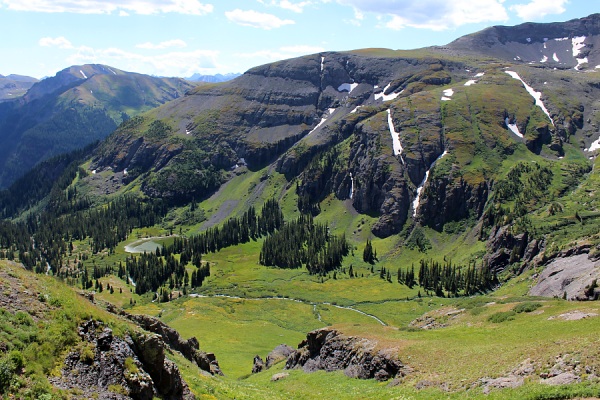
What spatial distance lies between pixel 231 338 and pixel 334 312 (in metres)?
37.4

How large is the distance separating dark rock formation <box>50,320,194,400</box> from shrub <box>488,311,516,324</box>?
43.4 meters

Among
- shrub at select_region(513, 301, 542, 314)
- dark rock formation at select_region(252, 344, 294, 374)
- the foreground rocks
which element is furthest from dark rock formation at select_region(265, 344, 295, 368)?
the foreground rocks

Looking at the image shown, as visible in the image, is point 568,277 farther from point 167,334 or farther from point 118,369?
point 118,369

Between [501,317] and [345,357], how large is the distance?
21.4 metres

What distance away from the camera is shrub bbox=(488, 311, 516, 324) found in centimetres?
5849

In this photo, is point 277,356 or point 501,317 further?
point 277,356

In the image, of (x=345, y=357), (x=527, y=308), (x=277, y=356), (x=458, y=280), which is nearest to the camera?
(x=345, y=357)

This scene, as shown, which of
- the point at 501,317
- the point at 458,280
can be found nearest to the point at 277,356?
the point at 501,317

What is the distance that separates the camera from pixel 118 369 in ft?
87.0

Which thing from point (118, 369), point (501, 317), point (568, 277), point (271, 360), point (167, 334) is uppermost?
point (118, 369)

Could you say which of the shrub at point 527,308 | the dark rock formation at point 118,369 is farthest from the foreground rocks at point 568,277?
the dark rock formation at point 118,369

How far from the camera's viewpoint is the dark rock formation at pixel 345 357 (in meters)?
46.7

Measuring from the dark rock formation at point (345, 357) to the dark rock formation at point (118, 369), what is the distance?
75.0ft

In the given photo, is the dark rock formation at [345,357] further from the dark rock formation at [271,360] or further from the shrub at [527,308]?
the shrub at [527,308]
